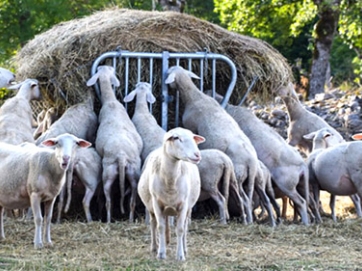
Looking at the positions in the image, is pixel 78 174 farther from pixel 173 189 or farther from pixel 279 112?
pixel 279 112

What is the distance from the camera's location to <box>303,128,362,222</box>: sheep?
1427 cm

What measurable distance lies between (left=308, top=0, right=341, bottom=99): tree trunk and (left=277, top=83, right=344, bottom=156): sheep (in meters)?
10.6

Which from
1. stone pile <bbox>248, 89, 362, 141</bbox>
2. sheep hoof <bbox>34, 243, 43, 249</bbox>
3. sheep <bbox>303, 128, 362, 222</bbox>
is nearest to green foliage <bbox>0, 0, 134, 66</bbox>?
stone pile <bbox>248, 89, 362, 141</bbox>

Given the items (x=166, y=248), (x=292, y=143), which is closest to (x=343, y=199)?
(x=292, y=143)

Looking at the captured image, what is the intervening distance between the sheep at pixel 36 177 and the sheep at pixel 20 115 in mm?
2886

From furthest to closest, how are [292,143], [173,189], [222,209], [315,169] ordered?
[292,143]
[315,169]
[222,209]
[173,189]

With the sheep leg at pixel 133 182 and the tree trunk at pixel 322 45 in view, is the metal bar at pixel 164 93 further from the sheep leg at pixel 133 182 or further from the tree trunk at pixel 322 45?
the tree trunk at pixel 322 45

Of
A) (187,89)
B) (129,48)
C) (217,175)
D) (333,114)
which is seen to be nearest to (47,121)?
(129,48)

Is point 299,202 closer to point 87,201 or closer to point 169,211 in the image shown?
point 87,201

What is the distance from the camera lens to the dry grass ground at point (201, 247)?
372 inches

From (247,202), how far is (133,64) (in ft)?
10.8

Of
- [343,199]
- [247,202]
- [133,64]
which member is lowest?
[343,199]

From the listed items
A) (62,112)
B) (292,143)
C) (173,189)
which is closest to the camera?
(173,189)

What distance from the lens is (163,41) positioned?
15.5m
